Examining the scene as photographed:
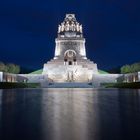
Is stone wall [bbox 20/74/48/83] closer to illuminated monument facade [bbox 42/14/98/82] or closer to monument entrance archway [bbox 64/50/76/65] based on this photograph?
illuminated monument facade [bbox 42/14/98/82]

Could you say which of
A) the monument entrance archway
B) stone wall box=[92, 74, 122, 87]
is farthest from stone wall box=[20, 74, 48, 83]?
the monument entrance archway

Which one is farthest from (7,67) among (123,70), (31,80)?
(123,70)

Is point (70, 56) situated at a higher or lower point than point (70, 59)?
higher

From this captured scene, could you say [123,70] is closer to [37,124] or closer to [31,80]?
[31,80]

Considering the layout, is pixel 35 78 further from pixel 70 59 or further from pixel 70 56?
pixel 70 56

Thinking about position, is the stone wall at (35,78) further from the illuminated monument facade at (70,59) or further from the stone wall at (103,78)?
the stone wall at (103,78)

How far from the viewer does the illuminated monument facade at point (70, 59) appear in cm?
7806

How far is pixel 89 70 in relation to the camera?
7881 centimetres

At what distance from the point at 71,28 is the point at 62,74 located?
17.9 meters

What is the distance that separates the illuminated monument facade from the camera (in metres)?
78.1

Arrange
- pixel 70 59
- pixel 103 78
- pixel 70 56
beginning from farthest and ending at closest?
pixel 70 56 < pixel 70 59 < pixel 103 78

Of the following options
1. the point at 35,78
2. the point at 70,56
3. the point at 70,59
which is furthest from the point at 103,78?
the point at 70,56

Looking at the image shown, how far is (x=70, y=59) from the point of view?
292 feet

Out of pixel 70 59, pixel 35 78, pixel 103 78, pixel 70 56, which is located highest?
pixel 70 56
